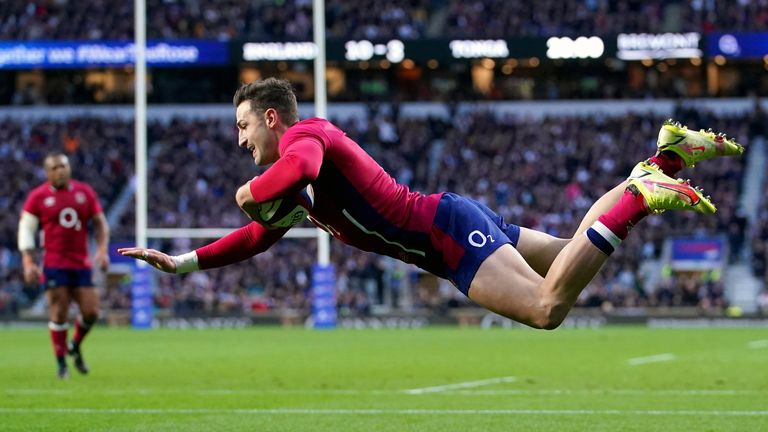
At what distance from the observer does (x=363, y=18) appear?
4812 cm

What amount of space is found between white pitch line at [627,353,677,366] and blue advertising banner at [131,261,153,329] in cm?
1498

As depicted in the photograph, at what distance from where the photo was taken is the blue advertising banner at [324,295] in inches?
1184

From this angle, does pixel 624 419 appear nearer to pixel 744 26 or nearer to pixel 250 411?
pixel 250 411

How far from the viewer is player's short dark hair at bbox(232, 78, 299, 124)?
7949 mm

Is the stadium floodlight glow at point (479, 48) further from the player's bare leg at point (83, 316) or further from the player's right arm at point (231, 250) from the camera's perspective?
the player's right arm at point (231, 250)

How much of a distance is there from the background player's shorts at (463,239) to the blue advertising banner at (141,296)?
78.1ft

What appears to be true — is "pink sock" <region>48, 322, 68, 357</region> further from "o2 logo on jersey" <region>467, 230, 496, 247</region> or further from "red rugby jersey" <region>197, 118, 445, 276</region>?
"o2 logo on jersey" <region>467, 230, 496, 247</region>

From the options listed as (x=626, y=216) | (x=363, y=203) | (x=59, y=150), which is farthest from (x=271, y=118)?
(x=59, y=150)

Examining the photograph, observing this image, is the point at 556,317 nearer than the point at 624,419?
Yes

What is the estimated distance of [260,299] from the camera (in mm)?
38781

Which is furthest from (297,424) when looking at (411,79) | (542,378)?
(411,79)

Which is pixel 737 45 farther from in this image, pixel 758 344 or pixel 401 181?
pixel 758 344

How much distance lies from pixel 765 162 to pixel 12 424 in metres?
39.0

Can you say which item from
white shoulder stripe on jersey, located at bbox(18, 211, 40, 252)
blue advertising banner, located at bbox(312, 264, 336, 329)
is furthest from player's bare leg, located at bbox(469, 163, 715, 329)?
blue advertising banner, located at bbox(312, 264, 336, 329)
